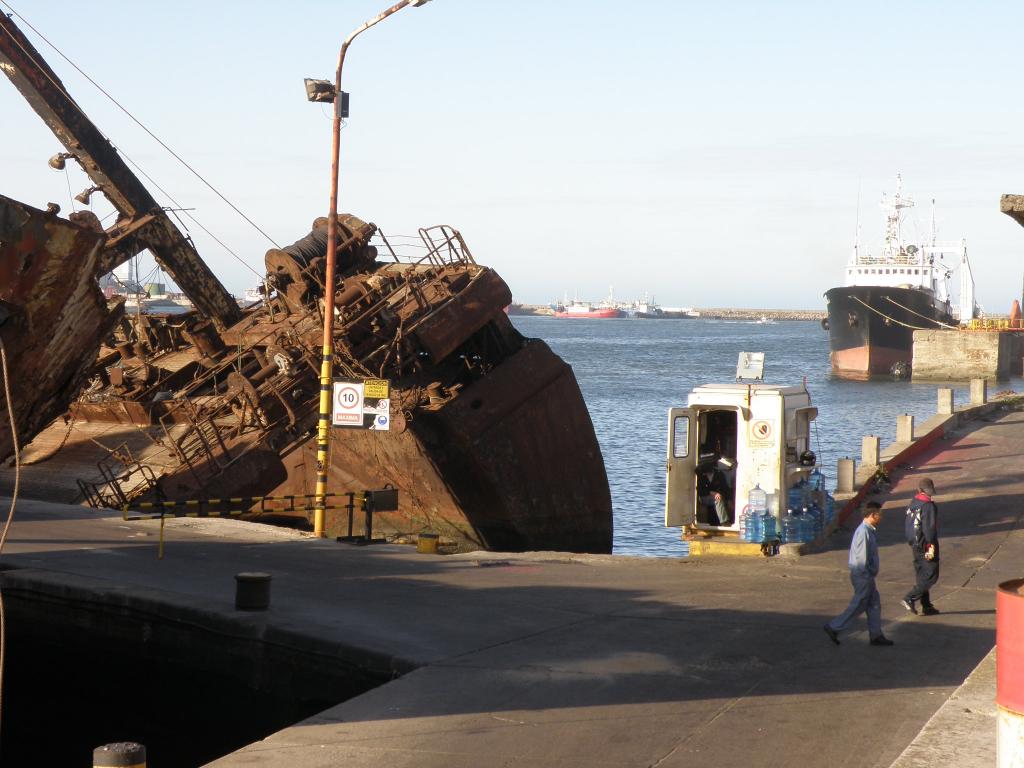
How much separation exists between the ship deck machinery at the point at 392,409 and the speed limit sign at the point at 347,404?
94.9 inches

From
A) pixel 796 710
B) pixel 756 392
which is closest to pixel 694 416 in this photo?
pixel 756 392

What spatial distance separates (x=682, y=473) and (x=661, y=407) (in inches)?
2147

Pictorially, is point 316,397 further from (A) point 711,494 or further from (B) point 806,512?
(B) point 806,512

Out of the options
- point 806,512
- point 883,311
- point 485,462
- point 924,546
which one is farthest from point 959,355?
point 924,546

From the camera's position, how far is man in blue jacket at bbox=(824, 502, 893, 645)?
11.1 m

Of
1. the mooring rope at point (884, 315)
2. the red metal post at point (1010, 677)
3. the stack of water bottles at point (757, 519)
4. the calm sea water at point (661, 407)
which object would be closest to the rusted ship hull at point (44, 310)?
the red metal post at point (1010, 677)

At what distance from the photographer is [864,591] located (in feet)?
36.6

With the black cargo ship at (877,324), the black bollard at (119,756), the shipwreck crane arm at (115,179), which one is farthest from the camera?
the black cargo ship at (877,324)

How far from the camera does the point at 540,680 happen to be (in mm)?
9969

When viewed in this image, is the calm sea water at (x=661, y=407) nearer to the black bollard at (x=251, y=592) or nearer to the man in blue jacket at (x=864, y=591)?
the man in blue jacket at (x=864, y=591)

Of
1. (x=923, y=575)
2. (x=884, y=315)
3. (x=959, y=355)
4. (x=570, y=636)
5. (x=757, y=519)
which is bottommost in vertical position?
(x=570, y=636)

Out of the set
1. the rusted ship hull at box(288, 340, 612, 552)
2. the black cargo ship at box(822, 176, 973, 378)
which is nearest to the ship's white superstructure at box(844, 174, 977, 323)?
the black cargo ship at box(822, 176, 973, 378)

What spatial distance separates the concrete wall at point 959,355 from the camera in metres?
77.0

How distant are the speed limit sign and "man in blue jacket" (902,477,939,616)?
820 centimetres
